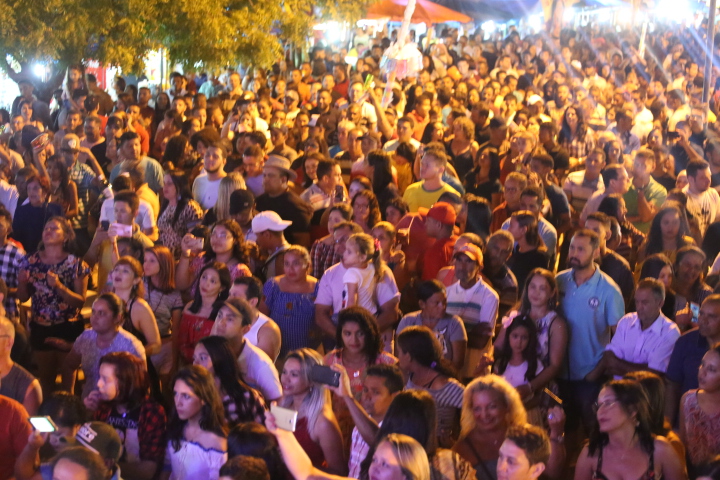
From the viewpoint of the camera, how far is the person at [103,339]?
16.8 ft

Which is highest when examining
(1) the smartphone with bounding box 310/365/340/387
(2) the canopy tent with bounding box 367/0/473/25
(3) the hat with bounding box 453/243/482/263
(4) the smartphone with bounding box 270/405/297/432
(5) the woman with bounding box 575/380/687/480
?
(2) the canopy tent with bounding box 367/0/473/25

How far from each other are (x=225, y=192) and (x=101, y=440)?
361 centimetres

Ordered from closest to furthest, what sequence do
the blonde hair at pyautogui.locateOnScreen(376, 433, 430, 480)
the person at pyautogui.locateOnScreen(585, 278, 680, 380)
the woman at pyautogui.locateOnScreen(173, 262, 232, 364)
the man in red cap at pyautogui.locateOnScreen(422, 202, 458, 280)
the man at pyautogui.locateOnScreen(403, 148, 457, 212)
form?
the blonde hair at pyautogui.locateOnScreen(376, 433, 430, 480) < the person at pyautogui.locateOnScreen(585, 278, 680, 380) < the woman at pyautogui.locateOnScreen(173, 262, 232, 364) < the man in red cap at pyautogui.locateOnScreen(422, 202, 458, 280) < the man at pyautogui.locateOnScreen(403, 148, 457, 212)

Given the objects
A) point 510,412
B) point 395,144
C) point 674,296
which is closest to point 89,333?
point 510,412

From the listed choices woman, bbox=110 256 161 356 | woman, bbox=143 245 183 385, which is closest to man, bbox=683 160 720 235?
woman, bbox=143 245 183 385

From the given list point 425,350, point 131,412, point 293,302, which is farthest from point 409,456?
point 293,302

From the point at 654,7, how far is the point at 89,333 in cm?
A: 2808

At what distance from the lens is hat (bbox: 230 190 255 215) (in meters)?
6.97

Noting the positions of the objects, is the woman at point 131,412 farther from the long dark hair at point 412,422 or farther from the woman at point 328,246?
the woman at point 328,246

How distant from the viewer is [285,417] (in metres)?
3.38

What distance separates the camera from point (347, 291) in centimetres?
577

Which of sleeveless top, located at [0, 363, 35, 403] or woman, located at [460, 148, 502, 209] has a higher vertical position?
woman, located at [460, 148, 502, 209]

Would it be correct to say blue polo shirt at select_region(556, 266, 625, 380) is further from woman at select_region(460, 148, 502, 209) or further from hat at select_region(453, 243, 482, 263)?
woman at select_region(460, 148, 502, 209)

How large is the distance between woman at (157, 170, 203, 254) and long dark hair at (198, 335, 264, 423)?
2.78 meters
